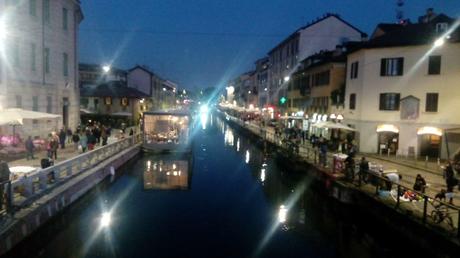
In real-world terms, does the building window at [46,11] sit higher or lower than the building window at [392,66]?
higher

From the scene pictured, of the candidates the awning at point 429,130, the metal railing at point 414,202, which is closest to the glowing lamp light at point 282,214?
the metal railing at point 414,202

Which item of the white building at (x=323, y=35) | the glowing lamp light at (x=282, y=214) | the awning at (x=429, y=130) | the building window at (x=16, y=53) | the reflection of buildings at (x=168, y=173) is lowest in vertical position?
the glowing lamp light at (x=282, y=214)

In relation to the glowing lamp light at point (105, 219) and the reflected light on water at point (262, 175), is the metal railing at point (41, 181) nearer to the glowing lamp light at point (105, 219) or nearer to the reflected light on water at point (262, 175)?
the glowing lamp light at point (105, 219)

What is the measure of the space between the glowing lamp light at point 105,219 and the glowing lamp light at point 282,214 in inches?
316

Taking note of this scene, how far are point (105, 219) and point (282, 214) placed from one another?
8756mm

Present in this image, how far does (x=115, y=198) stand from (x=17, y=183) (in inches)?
339

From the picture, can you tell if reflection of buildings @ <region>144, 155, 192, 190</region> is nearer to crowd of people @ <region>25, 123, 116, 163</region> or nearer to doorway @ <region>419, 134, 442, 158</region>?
crowd of people @ <region>25, 123, 116, 163</region>

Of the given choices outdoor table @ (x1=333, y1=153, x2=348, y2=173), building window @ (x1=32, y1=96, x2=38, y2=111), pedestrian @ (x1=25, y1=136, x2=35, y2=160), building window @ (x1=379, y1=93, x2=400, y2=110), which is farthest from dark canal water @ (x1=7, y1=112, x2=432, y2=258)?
building window @ (x1=379, y1=93, x2=400, y2=110)

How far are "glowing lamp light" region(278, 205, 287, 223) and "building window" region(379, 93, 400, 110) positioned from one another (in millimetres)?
15113

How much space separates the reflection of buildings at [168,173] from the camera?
26.5 m

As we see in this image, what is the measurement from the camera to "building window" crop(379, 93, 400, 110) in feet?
107

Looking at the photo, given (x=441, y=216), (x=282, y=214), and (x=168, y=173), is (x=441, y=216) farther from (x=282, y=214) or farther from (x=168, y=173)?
(x=168, y=173)

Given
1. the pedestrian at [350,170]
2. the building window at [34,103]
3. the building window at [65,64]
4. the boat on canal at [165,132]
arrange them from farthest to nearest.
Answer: the boat on canal at [165,132] → the building window at [65,64] → the building window at [34,103] → the pedestrian at [350,170]

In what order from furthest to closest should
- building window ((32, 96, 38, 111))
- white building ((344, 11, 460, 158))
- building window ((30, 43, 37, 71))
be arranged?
1. white building ((344, 11, 460, 158))
2. building window ((32, 96, 38, 111))
3. building window ((30, 43, 37, 71))
